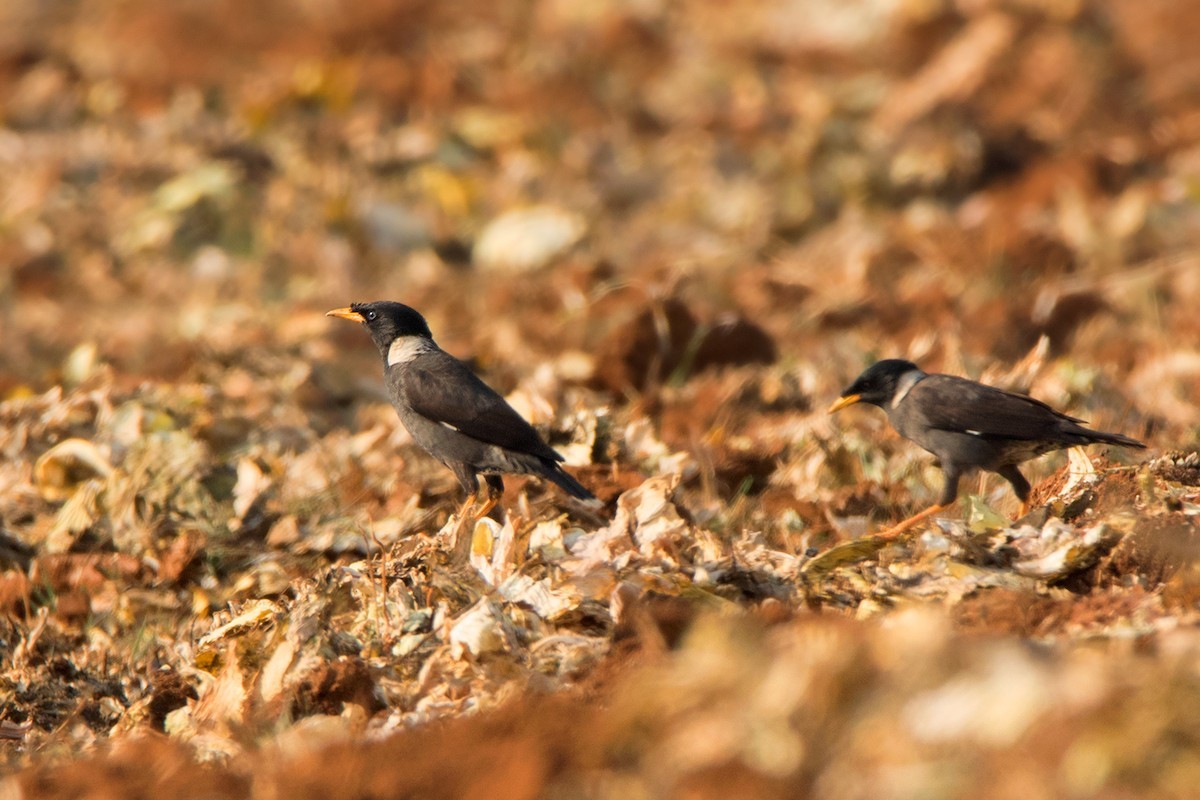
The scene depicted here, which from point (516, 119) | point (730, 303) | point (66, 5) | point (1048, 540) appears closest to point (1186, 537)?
point (1048, 540)

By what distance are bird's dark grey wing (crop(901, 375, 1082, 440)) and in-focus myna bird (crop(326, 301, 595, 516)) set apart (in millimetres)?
1451

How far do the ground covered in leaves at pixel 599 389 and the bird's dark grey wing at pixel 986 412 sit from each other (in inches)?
8.6

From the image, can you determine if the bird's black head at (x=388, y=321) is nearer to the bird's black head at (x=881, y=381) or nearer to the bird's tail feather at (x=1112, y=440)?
the bird's black head at (x=881, y=381)

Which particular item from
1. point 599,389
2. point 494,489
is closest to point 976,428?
point 494,489

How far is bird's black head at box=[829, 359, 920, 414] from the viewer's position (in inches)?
253

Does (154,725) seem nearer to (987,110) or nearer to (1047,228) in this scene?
(1047,228)

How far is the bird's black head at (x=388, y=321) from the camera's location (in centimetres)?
709

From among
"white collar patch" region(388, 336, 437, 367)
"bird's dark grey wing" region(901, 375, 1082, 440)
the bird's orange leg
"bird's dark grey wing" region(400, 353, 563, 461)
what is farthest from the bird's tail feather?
"white collar patch" region(388, 336, 437, 367)

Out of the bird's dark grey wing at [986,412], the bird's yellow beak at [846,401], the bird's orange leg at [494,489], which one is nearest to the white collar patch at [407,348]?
the bird's orange leg at [494,489]

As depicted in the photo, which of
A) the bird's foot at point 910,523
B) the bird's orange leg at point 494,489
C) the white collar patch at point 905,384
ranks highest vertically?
the white collar patch at point 905,384

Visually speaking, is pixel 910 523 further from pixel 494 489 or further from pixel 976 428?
pixel 494 489

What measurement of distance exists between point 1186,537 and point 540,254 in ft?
25.6

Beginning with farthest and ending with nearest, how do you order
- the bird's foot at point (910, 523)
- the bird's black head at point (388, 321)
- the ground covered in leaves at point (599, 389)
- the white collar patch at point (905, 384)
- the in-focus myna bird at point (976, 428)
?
1. the bird's black head at point (388, 321)
2. the white collar patch at point (905, 384)
3. the in-focus myna bird at point (976, 428)
4. the bird's foot at point (910, 523)
5. the ground covered in leaves at point (599, 389)

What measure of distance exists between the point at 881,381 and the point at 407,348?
6.95 feet
